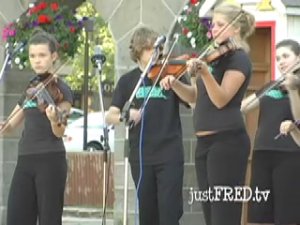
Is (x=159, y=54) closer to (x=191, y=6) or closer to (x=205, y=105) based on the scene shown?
(x=205, y=105)

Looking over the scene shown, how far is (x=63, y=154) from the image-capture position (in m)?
4.91

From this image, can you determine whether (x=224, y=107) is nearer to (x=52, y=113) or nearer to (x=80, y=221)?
(x=52, y=113)

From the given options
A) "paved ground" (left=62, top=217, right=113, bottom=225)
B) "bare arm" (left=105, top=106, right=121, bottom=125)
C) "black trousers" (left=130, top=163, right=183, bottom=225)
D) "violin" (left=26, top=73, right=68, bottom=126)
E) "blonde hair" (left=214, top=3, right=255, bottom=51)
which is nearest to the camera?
"blonde hair" (left=214, top=3, right=255, bottom=51)

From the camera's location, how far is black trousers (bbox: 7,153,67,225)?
4812mm

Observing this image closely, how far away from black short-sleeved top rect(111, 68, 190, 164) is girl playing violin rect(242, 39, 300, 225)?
19.3 inches

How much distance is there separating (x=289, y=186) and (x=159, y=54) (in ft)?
3.67

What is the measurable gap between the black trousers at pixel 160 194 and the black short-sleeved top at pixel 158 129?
0.19 feet

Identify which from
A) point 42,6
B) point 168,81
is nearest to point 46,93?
point 168,81

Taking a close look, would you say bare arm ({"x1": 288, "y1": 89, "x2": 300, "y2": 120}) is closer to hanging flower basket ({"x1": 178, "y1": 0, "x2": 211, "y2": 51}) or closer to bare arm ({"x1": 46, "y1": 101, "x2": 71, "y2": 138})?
bare arm ({"x1": 46, "y1": 101, "x2": 71, "y2": 138})

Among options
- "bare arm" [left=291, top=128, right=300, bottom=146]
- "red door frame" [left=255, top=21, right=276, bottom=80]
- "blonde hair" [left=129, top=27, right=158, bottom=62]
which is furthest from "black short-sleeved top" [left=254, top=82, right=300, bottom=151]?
"red door frame" [left=255, top=21, right=276, bottom=80]

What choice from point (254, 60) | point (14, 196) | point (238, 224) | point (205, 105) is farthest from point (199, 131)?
point (254, 60)

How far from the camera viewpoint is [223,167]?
14.1ft

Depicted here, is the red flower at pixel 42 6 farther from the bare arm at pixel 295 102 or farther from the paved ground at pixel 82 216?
the bare arm at pixel 295 102

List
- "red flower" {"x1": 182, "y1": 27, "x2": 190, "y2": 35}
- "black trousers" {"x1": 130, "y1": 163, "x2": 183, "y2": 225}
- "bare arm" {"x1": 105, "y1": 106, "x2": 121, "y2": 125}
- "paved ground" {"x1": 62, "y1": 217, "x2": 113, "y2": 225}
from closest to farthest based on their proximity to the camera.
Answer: "black trousers" {"x1": 130, "y1": 163, "x2": 183, "y2": 225} < "bare arm" {"x1": 105, "y1": 106, "x2": 121, "y2": 125} < "red flower" {"x1": 182, "y1": 27, "x2": 190, "y2": 35} < "paved ground" {"x1": 62, "y1": 217, "x2": 113, "y2": 225}
